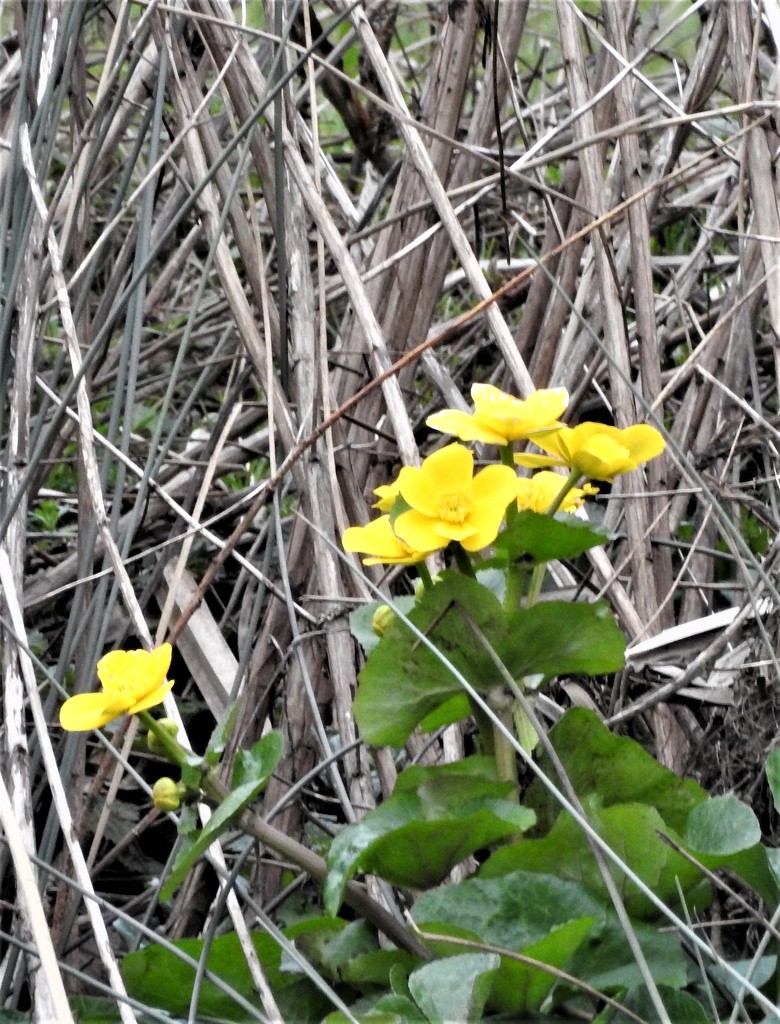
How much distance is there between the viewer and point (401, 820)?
2.61 ft

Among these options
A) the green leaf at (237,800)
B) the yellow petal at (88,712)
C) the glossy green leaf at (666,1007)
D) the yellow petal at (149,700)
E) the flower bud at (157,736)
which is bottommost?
the glossy green leaf at (666,1007)

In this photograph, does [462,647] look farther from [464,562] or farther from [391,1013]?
[391,1013]

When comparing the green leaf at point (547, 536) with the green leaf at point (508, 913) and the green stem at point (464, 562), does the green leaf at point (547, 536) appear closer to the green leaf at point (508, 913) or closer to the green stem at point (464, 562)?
the green stem at point (464, 562)

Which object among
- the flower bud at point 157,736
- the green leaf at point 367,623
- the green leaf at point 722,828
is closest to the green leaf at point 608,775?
the green leaf at point 722,828

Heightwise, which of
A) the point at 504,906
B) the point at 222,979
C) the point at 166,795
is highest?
the point at 166,795

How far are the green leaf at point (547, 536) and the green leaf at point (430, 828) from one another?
15 centimetres

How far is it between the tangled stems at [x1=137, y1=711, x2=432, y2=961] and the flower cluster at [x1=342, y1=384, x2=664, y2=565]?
0.55 feet

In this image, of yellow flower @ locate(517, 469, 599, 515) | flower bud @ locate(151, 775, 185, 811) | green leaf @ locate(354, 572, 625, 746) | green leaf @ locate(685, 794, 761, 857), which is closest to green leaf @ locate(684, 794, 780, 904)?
green leaf @ locate(685, 794, 761, 857)

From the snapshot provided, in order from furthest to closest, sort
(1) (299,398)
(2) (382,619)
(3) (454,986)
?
(1) (299,398) → (2) (382,619) → (3) (454,986)

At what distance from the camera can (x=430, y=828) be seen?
2.48ft

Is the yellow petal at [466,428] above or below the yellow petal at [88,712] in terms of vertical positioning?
above

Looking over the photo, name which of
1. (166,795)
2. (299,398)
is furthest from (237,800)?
(299,398)

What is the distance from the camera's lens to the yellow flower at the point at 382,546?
29.9 inches

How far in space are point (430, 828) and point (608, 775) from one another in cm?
16
